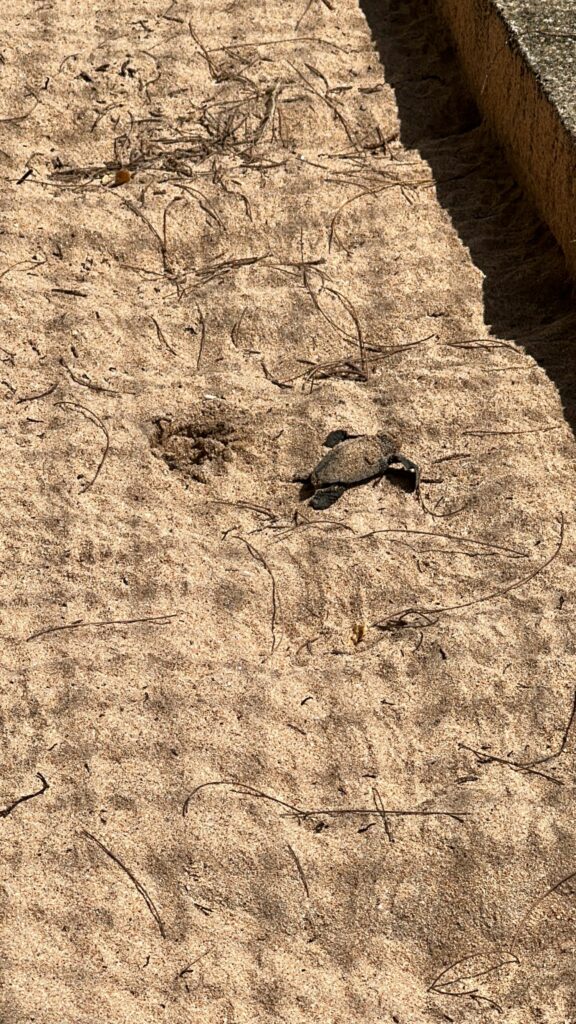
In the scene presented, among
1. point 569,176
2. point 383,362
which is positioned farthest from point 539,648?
point 569,176

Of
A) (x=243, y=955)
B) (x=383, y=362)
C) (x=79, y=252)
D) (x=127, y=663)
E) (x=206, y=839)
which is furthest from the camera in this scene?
(x=79, y=252)

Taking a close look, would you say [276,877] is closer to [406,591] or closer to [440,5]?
[406,591]

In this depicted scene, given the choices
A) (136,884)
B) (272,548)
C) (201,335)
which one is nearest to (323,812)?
(136,884)

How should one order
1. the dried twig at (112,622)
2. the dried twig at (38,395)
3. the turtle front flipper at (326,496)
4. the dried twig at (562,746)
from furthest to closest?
the dried twig at (38,395)
the turtle front flipper at (326,496)
the dried twig at (112,622)
the dried twig at (562,746)

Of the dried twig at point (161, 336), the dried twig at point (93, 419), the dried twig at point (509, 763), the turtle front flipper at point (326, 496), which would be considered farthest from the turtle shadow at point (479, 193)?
the dried twig at point (93, 419)

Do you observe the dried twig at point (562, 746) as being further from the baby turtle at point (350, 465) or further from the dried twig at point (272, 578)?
the baby turtle at point (350, 465)
